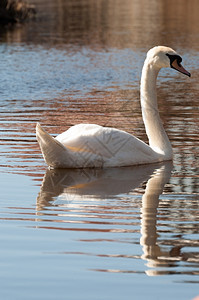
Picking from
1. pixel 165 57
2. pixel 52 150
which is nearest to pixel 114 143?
pixel 52 150

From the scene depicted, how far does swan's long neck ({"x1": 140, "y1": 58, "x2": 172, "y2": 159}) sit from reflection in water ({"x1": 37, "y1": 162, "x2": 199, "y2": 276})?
223 mm

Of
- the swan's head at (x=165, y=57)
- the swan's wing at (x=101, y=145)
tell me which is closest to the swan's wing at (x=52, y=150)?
the swan's wing at (x=101, y=145)

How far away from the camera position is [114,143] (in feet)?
28.7

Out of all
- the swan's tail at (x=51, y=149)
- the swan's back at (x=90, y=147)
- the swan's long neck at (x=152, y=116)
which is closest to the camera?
the swan's tail at (x=51, y=149)

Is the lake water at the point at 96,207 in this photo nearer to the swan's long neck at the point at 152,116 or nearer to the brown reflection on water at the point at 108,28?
the swan's long neck at the point at 152,116

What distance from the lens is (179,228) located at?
636cm

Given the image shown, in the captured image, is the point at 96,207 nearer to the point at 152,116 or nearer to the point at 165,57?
the point at 152,116

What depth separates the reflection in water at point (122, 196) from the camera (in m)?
5.58

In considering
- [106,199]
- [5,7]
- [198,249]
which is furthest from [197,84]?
[5,7]

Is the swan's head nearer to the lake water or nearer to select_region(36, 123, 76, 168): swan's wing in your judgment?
the lake water

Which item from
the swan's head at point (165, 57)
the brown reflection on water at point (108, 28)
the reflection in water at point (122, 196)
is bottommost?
the brown reflection on water at point (108, 28)

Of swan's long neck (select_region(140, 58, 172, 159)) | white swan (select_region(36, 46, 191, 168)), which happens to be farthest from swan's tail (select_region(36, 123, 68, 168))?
swan's long neck (select_region(140, 58, 172, 159))

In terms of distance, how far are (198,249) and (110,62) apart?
19.7 m

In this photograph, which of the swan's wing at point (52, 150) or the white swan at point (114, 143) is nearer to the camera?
the swan's wing at point (52, 150)
